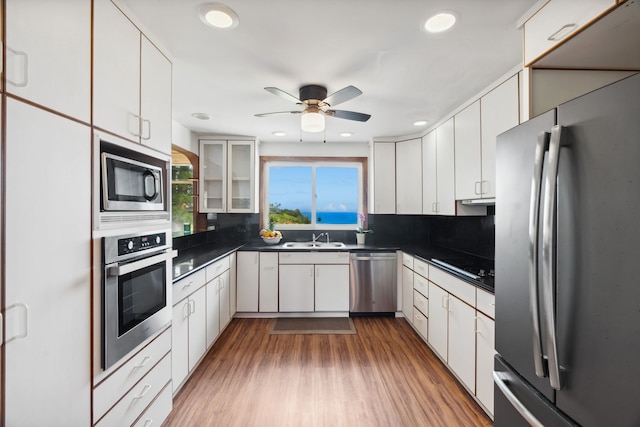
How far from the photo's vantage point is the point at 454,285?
83.0 inches

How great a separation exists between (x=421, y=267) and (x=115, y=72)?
2.81 meters

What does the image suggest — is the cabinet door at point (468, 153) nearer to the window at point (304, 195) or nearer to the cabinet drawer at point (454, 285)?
the cabinet drawer at point (454, 285)

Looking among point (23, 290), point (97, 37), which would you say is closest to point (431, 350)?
point (23, 290)

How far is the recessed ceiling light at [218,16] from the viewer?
131 centimetres

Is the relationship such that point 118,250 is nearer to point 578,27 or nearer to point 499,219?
point 499,219

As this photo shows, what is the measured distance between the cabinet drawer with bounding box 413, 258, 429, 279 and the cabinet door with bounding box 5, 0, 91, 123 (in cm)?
272

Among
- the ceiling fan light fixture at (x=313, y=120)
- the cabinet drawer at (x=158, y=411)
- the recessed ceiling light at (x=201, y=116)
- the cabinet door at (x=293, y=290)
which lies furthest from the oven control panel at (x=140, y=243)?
the cabinet door at (x=293, y=290)

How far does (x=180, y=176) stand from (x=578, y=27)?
12.8 feet

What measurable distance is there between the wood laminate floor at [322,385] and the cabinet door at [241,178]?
1675 millimetres

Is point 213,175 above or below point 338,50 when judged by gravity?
below

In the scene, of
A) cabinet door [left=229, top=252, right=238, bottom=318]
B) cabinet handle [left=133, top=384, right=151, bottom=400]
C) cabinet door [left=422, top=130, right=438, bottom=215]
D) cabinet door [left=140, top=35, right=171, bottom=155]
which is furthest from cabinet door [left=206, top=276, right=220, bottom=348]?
cabinet door [left=422, top=130, right=438, bottom=215]

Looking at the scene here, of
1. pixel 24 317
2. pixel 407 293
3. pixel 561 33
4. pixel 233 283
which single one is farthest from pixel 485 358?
pixel 233 283

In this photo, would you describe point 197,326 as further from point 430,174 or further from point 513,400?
point 430,174

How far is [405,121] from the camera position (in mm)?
3023
